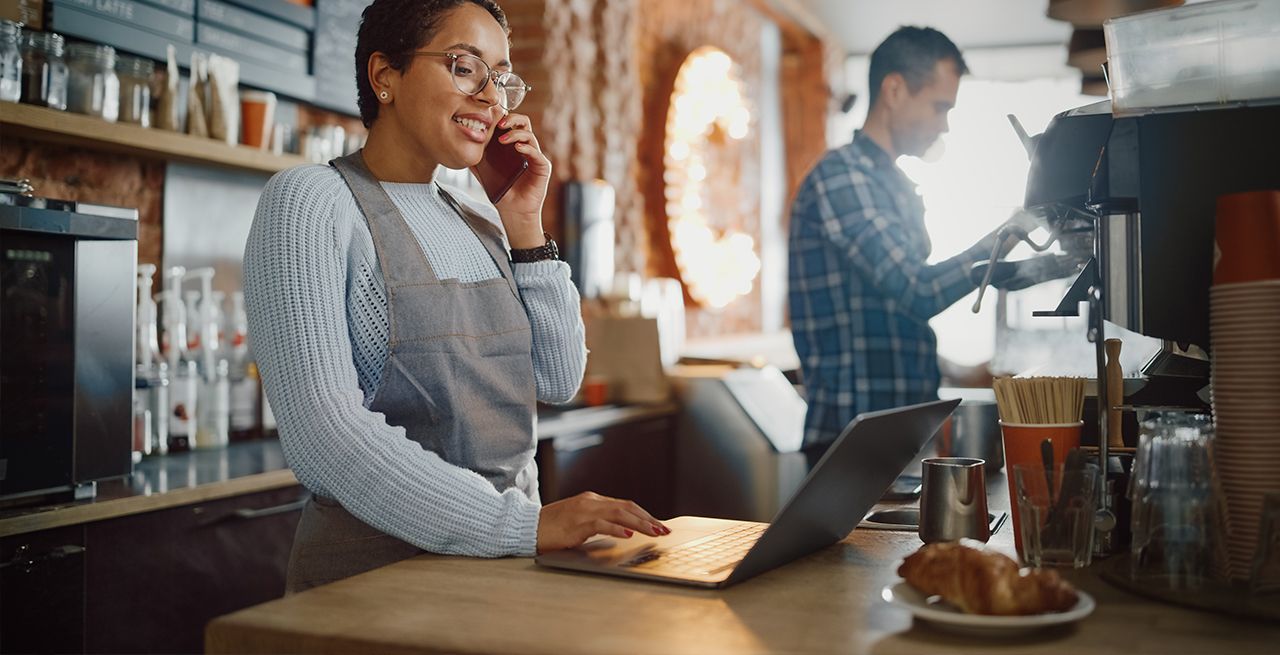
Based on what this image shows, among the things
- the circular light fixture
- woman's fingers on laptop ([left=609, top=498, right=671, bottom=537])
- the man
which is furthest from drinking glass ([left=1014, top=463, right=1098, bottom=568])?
the circular light fixture

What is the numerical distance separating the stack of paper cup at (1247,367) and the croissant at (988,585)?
0.30m

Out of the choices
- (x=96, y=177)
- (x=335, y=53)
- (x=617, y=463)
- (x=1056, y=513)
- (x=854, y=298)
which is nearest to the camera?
(x=1056, y=513)

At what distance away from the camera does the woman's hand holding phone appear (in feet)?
5.98

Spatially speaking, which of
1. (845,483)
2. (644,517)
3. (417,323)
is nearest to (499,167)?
(417,323)

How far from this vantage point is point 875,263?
2.83 metres

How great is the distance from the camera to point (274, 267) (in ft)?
4.74

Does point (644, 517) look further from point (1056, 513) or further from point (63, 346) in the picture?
point (63, 346)

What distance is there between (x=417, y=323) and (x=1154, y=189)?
1.00m

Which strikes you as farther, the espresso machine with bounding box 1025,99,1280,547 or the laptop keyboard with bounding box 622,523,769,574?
the espresso machine with bounding box 1025,99,1280,547

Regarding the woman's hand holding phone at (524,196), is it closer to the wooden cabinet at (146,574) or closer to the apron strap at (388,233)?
the apron strap at (388,233)

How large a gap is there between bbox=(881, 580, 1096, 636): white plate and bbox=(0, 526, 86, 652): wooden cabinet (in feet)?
5.37

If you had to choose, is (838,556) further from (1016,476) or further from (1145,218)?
(1145,218)

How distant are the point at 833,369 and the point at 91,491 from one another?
1798 millimetres

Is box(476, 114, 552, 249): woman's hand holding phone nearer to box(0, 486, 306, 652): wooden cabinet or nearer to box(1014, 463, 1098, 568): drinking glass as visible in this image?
box(1014, 463, 1098, 568): drinking glass
